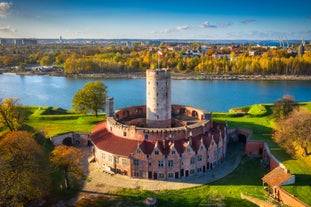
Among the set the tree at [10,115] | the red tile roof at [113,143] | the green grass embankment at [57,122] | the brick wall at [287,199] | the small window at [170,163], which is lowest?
the brick wall at [287,199]

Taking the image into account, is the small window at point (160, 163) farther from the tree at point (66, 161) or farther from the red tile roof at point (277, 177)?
the red tile roof at point (277, 177)

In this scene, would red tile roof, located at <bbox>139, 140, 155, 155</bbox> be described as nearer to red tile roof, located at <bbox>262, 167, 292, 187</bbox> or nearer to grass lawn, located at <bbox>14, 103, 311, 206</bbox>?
grass lawn, located at <bbox>14, 103, 311, 206</bbox>

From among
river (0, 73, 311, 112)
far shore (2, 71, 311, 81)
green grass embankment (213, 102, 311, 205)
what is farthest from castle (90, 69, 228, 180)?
far shore (2, 71, 311, 81)

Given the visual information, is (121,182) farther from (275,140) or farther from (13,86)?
(13,86)

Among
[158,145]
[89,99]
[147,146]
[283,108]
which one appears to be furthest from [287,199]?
[89,99]

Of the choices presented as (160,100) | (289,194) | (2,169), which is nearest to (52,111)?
(160,100)

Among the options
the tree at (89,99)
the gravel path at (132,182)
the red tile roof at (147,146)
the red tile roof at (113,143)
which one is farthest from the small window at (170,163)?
the tree at (89,99)

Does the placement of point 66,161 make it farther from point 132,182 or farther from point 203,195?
point 203,195
